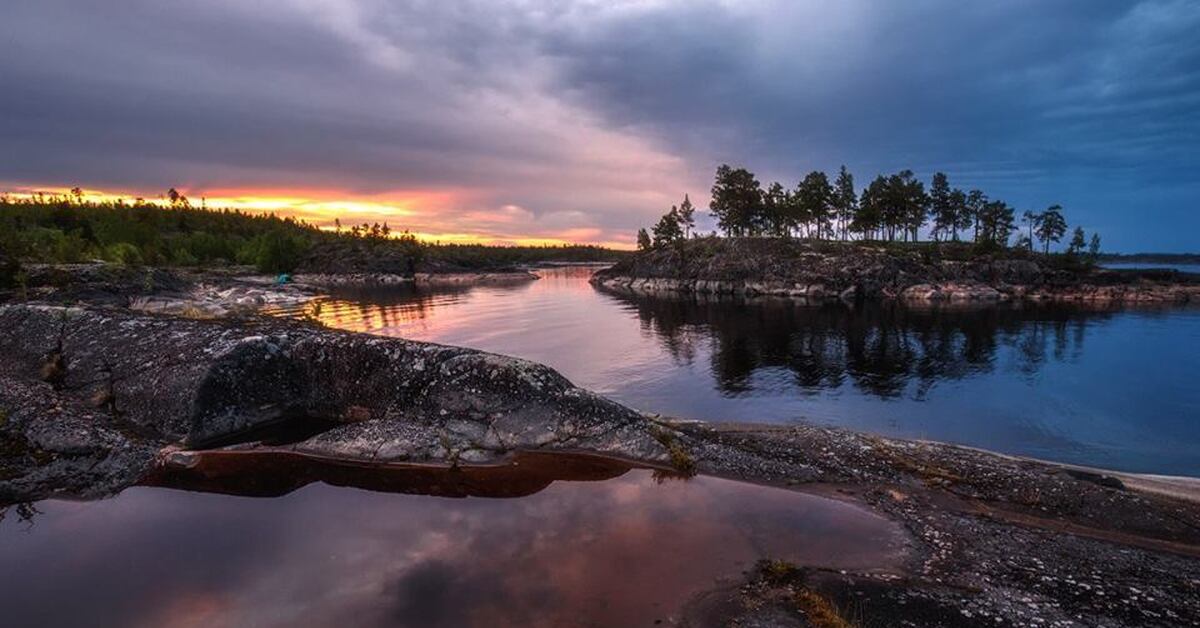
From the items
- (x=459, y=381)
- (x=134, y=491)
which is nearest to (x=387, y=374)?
(x=459, y=381)

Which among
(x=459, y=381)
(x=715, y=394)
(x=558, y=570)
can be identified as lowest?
(x=715, y=394)

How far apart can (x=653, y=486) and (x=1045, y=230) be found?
201m

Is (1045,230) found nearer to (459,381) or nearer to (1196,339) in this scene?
(1196,339)

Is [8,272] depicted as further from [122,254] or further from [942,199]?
[942,199]

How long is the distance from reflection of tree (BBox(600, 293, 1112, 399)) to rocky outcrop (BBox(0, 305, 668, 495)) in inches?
929

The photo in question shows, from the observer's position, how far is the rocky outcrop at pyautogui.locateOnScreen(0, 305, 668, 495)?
1753cm

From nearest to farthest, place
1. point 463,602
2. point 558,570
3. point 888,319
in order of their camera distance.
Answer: point 463,602
point 558,570
point 888,319

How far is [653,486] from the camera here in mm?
16422

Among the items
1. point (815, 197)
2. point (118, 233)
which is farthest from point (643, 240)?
point (118, 233)

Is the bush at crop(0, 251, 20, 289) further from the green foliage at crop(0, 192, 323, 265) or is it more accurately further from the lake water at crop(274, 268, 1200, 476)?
the green foliage at crop(0, 192, 323, 265)

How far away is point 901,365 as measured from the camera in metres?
49.5

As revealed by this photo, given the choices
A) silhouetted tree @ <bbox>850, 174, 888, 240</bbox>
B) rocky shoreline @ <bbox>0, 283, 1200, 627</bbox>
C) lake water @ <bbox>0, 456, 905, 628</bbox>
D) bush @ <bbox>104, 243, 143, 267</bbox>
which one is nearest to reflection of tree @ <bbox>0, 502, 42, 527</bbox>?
lake water @ <bbox>0, 456, 905, 628</bbox>

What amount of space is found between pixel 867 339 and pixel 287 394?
6254 cm

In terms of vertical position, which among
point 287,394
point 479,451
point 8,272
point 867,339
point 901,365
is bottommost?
point 901,365
